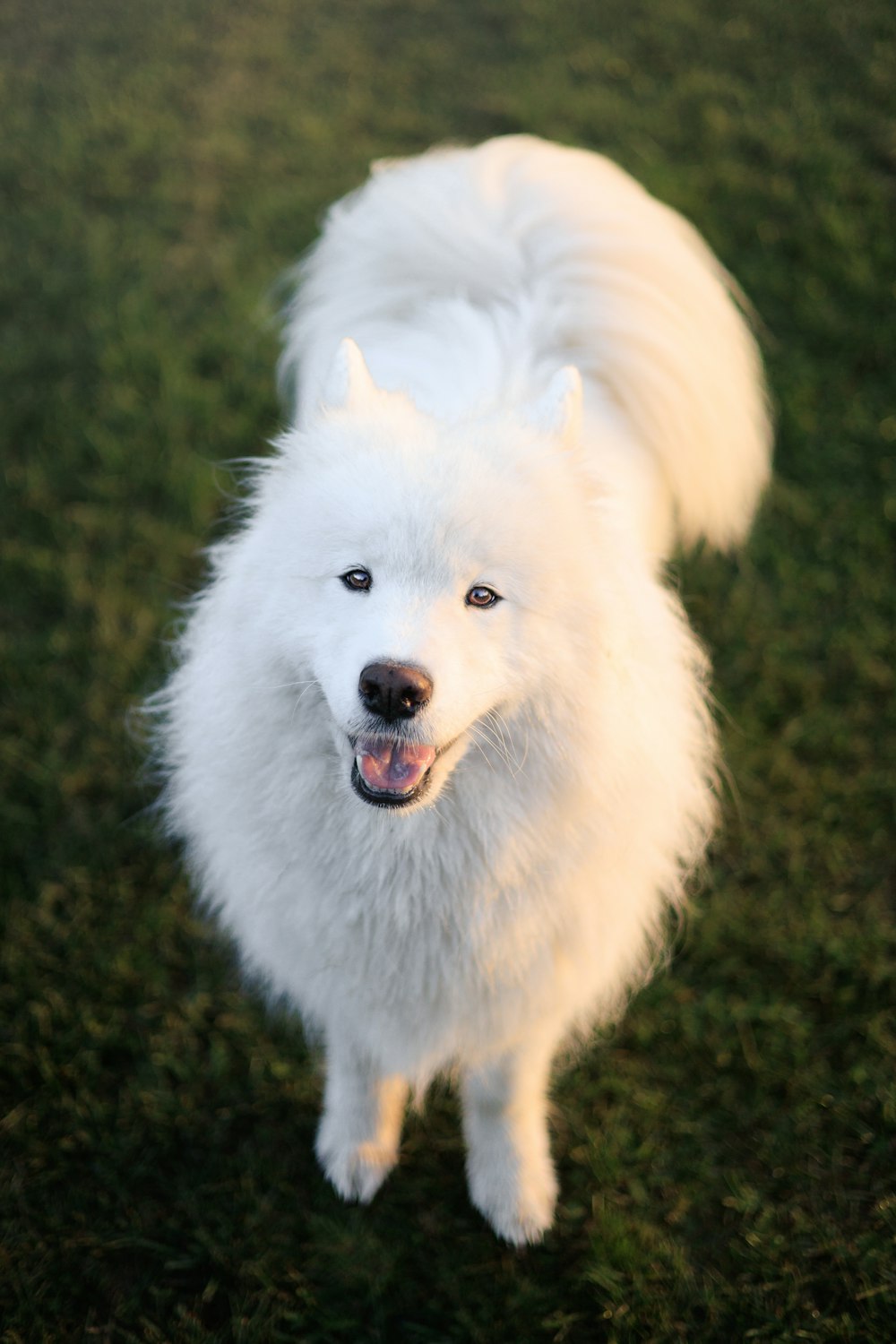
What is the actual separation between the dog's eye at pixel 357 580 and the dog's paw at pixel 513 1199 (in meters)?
1.55

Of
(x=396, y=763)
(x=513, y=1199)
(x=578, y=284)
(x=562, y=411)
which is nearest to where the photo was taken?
(x=396, y=763)

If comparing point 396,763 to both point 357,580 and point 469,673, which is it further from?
point 357,580

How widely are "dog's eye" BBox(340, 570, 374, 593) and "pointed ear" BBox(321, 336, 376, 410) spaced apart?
1.17 feet

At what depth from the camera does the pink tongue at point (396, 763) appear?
5.30 feet

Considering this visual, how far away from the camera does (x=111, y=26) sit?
5973 millimetres

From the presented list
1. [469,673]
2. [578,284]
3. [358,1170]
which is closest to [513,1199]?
[358,1170]

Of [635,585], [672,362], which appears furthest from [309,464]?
[672,362]

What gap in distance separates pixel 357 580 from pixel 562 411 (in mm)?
513

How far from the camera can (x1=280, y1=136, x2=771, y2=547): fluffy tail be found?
2629mm

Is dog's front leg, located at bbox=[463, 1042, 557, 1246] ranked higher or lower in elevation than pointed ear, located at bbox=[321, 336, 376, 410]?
lower

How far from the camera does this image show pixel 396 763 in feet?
5.32

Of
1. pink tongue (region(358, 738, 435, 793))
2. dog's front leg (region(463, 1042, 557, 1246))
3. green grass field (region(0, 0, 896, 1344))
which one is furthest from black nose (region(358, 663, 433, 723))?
green grass field (region(0, 0, 896, 1344))

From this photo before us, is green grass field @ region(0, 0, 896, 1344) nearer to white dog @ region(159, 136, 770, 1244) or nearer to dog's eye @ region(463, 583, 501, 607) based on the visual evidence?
white dog @ region(159, 136, 770, 1244)

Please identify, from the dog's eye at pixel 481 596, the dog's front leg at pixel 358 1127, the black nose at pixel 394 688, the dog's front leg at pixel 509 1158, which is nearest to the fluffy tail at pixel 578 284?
the dog's eye at pixel 481 596
